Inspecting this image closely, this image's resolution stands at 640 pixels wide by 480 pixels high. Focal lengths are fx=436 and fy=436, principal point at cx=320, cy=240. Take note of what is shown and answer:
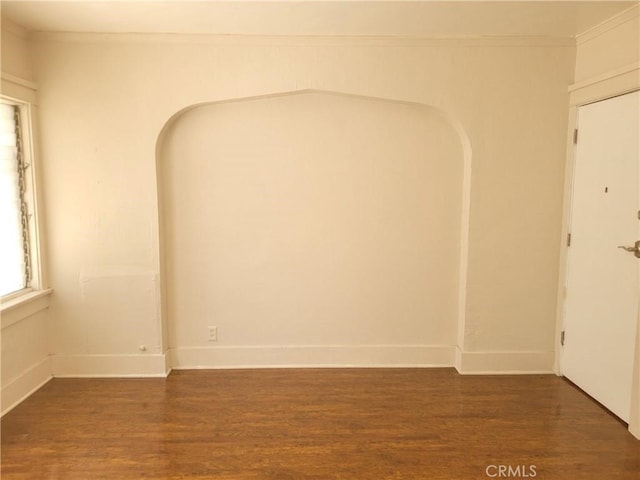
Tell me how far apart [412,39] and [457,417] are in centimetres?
261

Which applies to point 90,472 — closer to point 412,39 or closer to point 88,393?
point 88,393

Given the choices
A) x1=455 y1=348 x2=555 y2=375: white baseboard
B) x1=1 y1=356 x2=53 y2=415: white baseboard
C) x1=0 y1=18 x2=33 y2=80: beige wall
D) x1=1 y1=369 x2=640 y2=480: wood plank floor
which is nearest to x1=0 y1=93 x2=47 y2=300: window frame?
x1=0 y1=18 x2=33 y2=80: beige wall

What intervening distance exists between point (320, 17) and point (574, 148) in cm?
206

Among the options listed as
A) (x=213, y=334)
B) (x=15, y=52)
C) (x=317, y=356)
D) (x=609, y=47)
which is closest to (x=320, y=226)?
(x=317, y=356)

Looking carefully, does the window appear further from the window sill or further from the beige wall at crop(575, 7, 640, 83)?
the beige wall at crop(575, 7, 640, 83)

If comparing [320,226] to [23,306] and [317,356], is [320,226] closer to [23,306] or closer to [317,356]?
[317,356]

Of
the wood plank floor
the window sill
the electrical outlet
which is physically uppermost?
A: the window sill

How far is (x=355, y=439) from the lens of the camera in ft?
8.32

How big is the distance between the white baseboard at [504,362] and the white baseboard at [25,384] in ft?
10.4

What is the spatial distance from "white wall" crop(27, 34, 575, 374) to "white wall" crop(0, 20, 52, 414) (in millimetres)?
104

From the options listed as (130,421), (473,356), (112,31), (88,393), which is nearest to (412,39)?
(112,31)

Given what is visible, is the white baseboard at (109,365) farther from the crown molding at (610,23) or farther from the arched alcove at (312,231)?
the crown molding at (610,23)

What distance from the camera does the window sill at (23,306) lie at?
281 centimetres

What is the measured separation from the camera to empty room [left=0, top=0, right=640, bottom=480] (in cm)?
270
